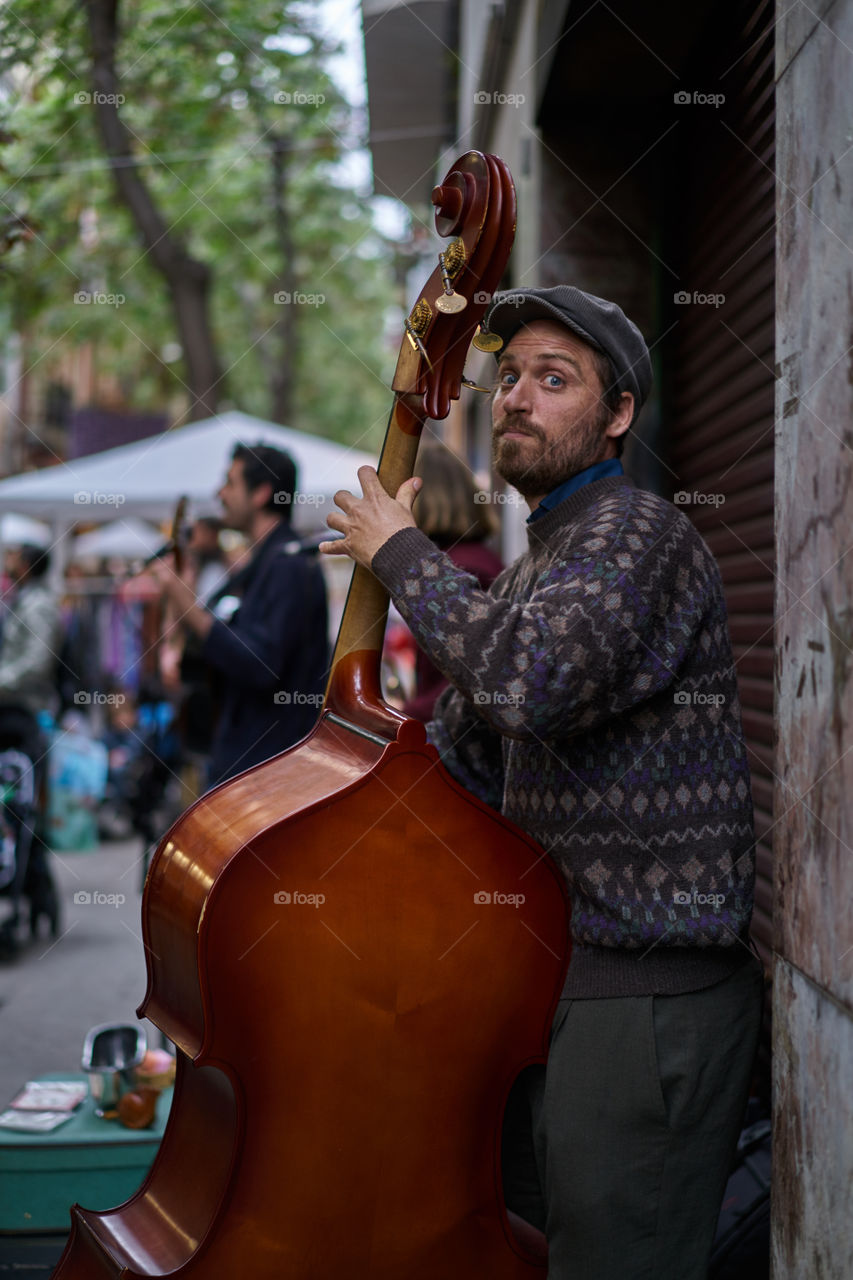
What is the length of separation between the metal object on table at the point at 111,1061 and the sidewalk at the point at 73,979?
1100 millimetres

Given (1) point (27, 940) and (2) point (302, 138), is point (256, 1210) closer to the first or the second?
(1) point (27, 940)

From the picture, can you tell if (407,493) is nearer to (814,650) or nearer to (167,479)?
(814,650)

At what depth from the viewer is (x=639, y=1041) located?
5.89 feet

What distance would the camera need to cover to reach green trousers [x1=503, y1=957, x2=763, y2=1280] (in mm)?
1775

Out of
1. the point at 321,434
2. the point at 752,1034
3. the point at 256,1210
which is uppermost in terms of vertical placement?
the point at 321,434

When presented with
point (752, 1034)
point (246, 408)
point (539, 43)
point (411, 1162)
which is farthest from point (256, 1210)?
point (246, 408)

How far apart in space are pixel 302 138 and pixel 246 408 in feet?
36.1

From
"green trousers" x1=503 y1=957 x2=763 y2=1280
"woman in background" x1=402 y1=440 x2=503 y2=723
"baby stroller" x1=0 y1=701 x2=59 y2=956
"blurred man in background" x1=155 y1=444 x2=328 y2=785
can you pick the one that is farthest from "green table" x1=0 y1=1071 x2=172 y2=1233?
"baby stroller" x1=0 y1=701 x2=59 y2=956

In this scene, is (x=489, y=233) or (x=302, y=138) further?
(x=302, y=138)

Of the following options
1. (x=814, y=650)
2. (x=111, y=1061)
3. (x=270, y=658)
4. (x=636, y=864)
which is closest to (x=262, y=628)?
(x=270, y=658)

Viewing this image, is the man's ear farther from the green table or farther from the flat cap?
the green table

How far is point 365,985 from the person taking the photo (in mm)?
1772

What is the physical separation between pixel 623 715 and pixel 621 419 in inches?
19.5

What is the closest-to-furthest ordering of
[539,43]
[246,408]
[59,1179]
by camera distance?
[59,1179]
[539,43]
[246,408]
